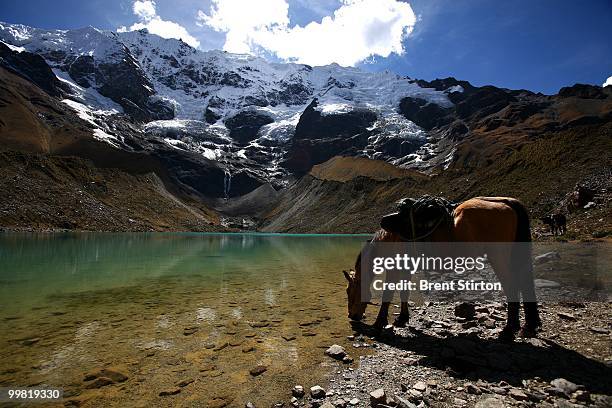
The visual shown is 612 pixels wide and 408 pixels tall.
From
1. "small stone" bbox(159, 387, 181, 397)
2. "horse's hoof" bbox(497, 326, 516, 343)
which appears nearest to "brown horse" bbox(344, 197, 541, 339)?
"horse's hoof" bbox(497, 326, 516, 343)

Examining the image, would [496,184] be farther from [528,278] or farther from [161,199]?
[161,199]

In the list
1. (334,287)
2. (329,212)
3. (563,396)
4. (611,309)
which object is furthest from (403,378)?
(329,212)

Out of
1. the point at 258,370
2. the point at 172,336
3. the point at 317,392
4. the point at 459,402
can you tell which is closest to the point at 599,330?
the point at 459,402

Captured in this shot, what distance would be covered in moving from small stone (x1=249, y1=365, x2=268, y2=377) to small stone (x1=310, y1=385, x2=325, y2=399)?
51.1 inches

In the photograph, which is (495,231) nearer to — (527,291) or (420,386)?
(527,291)

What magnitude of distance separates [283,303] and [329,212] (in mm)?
109885

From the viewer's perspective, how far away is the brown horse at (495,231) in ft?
23.8

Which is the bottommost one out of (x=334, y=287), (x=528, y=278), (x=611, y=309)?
(x=334, y=287)

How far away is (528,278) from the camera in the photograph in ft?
23.9

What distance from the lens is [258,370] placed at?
653 cm

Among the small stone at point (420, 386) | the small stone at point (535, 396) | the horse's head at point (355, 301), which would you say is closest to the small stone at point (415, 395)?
the small stone at point (420, 386)

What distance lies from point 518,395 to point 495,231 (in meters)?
3.44

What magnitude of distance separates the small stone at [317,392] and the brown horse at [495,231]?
11.4 feet

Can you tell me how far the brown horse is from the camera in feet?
23.8
